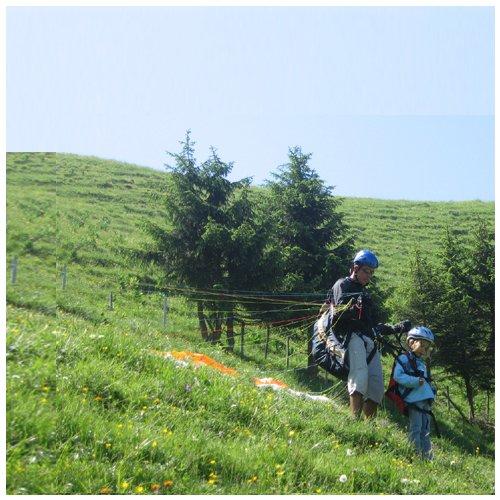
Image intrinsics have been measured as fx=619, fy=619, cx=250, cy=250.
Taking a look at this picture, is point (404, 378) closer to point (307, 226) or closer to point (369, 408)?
point (369, 408)

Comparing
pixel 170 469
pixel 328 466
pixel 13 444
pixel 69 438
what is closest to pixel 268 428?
pixel 328 466

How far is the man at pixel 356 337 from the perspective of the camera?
6.14m

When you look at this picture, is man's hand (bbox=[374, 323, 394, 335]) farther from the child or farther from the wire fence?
the wire fence

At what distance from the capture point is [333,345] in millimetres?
6246

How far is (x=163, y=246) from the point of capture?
15758mm

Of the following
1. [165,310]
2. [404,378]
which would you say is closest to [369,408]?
[404,378]

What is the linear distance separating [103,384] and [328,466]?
178 cm

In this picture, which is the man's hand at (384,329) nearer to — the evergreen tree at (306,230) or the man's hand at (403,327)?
the man's hand at (403,327)

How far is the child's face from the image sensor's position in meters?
6.70

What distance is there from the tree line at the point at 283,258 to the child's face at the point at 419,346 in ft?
23.9

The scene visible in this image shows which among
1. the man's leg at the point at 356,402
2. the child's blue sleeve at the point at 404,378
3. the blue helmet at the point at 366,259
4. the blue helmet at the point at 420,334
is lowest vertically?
the man's leg at the point at 356,402

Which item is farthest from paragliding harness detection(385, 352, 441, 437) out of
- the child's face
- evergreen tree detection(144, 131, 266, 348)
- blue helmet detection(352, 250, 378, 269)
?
evergreen tree detection(144, 131, 266, 348)

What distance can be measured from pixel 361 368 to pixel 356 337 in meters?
0.31

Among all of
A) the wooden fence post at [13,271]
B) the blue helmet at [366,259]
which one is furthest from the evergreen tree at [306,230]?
the wooden fence post at [13,271]
